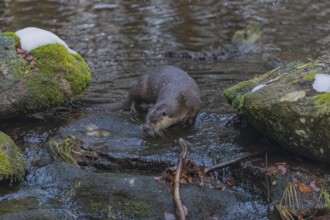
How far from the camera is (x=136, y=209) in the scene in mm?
5824

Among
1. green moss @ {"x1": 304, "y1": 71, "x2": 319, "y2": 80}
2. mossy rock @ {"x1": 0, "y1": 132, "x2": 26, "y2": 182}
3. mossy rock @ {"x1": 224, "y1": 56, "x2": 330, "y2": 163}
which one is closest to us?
mossy rock @ {"x1": 224, "y1": 56, "x2": 330, "y2": 163}

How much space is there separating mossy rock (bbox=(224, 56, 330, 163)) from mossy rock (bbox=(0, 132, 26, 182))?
7.91ft

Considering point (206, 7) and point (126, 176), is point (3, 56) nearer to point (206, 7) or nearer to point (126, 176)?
point (126, 176)

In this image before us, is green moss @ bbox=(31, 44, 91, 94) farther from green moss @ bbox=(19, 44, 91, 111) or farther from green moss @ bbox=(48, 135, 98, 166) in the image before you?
green moss @ bbox=(48, 135, 98, 166)

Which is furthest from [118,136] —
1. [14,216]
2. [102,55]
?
[102,55]

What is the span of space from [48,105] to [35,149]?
2.44 ft

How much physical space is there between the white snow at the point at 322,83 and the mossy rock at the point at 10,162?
10.3 feet

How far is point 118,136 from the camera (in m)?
7.20

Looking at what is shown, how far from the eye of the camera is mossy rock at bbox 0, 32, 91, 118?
7395mm

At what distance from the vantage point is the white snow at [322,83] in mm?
6107

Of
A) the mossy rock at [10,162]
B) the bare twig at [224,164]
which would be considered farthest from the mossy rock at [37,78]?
the bare twig at [224,164]

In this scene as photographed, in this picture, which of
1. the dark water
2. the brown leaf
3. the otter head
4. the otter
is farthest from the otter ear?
the brown leaf

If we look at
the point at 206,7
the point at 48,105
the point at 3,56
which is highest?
the point at 3,56

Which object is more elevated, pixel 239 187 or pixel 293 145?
pixel 293 145
